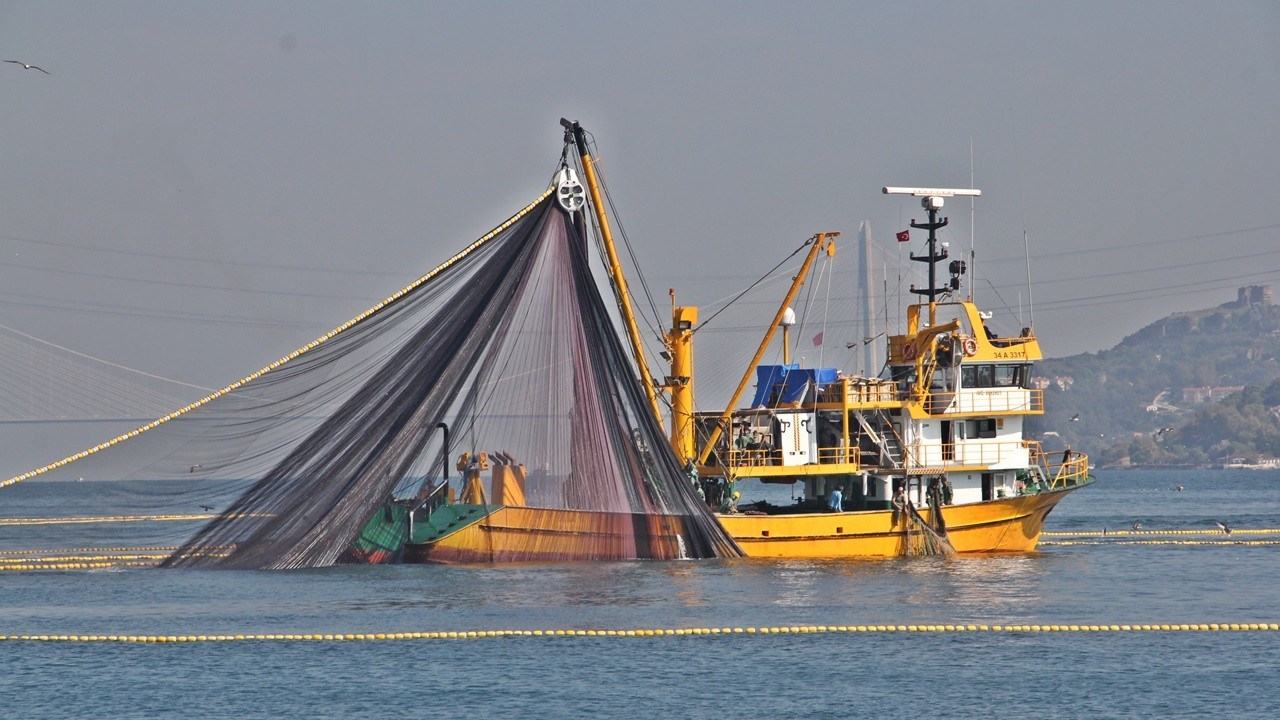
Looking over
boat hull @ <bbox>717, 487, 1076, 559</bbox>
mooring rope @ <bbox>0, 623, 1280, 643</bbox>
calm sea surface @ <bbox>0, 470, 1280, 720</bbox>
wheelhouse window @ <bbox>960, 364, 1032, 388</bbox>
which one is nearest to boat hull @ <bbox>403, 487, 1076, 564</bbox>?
boat hull @ <bbox>717, 487, 1076, 559</bbox>

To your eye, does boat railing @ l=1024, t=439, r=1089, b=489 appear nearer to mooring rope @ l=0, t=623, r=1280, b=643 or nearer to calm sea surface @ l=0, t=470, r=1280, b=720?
calm sea surface @ l=0, t=470, r=1280, b=720

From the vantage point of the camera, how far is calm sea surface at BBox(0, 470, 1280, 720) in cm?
2469

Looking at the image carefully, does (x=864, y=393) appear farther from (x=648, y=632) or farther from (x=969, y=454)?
(x=648, y=632)

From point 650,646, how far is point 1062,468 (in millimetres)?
20008

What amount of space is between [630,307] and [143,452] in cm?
1432

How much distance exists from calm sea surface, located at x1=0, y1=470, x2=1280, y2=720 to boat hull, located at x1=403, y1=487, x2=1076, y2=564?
1.99 feet

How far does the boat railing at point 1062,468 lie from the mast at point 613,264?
10999mm

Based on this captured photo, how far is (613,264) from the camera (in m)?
42.5

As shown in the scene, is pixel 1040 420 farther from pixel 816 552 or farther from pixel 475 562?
pixel 475 562

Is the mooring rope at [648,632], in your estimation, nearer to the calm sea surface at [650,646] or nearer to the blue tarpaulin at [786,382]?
the calm sea surface at [650,646]

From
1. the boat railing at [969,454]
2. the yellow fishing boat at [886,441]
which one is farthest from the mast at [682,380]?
the boat railing at [969,454]

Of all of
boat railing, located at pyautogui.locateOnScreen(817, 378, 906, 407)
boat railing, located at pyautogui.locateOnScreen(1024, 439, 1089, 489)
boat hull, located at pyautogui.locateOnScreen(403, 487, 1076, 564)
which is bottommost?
boat hull, located at pyautogui.locateOnScreen(403, 487, 1076, 564)

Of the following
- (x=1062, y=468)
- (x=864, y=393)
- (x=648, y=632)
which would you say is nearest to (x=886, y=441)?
(x=864, y=393)

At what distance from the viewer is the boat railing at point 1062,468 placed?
4397 cm
